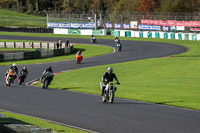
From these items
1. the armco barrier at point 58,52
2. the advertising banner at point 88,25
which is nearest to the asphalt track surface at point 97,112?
the armco barrier at point 58,52

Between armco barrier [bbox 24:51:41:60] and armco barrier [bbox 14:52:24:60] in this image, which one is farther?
armco barrier [bbox 24:51:41:60]

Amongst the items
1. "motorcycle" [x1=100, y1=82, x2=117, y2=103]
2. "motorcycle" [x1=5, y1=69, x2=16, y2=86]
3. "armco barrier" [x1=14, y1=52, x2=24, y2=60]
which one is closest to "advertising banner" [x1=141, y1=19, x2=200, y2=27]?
"armco barrier" [x1=14, y1=52, x2=24, y2=60]

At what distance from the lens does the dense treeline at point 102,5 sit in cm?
9612

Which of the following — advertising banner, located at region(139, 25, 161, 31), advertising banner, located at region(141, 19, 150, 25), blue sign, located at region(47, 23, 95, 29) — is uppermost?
advertising banner, located at region(141, 19, 150, 25)

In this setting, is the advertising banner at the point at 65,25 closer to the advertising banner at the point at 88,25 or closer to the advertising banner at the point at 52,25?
the advertising banner at the point at 52,25

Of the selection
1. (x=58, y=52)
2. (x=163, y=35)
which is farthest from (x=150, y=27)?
(x=58, y=52)

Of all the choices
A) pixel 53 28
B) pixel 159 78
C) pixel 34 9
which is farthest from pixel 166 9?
pixel 159 78

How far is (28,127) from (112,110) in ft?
22.6

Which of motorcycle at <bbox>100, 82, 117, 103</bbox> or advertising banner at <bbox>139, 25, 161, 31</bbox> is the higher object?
advertising banner at <bbox>139, 25, 161, 31</bbox>

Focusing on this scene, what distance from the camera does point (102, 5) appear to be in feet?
380

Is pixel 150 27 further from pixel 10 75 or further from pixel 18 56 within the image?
pixel 10 75

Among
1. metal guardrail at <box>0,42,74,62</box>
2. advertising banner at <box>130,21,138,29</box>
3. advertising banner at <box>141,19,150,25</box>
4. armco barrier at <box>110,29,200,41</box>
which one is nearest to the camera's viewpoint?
metal guardrail at <box>0,42,74,62</box>

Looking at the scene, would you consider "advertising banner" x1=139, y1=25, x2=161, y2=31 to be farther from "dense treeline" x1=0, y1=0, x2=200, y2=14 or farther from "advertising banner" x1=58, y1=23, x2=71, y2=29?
"advertising banner" x1=58, y1=23, x2=71, y2=29

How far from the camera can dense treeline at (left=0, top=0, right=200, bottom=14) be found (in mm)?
96125
